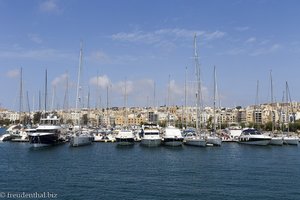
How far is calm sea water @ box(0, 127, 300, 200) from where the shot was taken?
2867 centimetres

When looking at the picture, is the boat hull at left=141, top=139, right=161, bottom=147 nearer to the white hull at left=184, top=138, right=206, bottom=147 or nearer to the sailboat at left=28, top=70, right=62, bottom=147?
the white hull at left=184, top=138, right=206, bottom=147

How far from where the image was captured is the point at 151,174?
36.7 meters

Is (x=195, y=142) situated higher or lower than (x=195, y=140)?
lower

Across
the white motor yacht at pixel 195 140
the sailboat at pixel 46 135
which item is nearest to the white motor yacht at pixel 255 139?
the white motor yacht at pixel 195 140

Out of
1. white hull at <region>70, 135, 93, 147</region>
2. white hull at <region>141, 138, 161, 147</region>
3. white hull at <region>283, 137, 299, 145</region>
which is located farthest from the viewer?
white hull at <region>283, 137, 299, 145</region>

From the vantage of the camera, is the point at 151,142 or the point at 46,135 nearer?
the point at 46,135

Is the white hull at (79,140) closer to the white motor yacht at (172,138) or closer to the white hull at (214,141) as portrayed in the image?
the white motor yacht at (172,138)

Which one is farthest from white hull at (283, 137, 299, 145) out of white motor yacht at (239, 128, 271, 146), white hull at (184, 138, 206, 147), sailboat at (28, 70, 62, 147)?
sailboat at (28, 70, 62, 147)

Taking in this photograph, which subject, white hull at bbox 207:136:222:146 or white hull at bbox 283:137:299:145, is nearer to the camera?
white hull at bbox 207:136:222:146

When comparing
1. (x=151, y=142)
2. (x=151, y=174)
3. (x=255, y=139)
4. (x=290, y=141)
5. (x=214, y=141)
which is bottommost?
(x=151, y=174)

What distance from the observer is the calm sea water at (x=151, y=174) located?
28.7m

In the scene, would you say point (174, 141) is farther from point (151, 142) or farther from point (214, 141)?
point (214, 141)

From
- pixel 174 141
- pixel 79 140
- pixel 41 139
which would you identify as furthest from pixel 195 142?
pixel 41 139

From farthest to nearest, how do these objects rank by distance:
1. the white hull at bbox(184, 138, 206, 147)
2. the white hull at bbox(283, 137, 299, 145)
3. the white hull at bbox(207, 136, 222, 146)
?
1. the white hull at bbox(283, 137, 299, 145)
2. the white hull at bbox(207, 136, 222, 146)
3. the white hull at bbox(184, 138, 206, 147)
